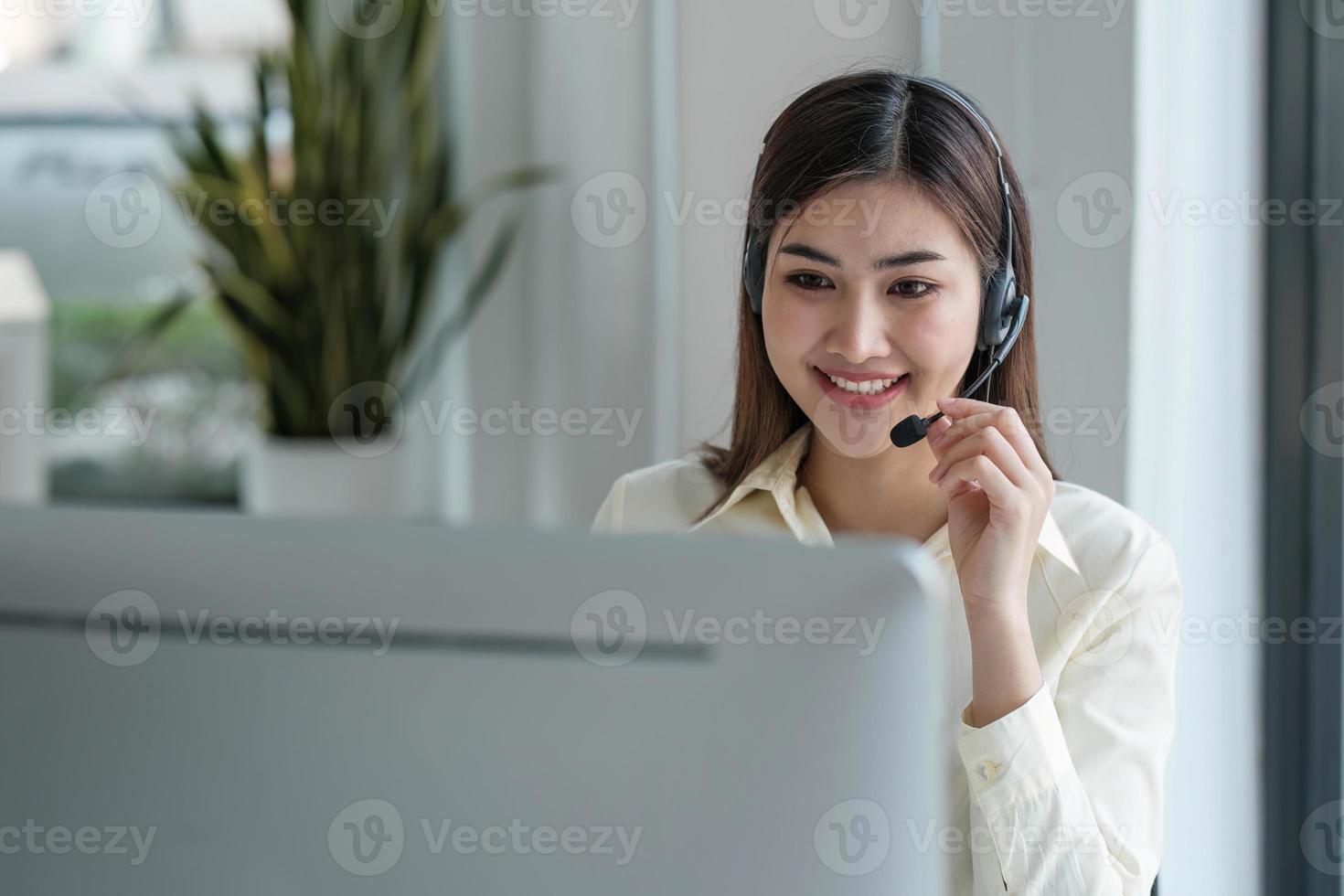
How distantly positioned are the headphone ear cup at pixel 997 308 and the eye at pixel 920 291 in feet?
0.25

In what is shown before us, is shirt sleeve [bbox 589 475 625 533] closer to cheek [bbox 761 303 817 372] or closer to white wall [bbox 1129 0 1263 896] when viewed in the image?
cheek [bbox 761 303 817 372]

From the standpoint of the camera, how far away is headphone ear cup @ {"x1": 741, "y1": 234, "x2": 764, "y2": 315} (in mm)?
1377

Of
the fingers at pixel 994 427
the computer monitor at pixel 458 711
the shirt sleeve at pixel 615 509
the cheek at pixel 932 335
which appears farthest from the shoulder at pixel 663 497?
the computer monitor at pixel 458 711

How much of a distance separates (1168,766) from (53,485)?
3569mm

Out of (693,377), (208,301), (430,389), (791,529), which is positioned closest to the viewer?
(791,529)

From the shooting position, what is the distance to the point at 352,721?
549 mm

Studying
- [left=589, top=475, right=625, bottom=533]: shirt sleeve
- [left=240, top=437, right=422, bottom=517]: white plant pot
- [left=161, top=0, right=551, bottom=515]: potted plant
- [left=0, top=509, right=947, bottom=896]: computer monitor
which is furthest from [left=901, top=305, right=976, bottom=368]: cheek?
[left=240, top=437, right=422, bottom=517]: white plant pot

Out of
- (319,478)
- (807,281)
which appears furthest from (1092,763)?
(319,478)

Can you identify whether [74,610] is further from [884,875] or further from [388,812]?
[884,875]

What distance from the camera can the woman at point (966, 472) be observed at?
1.06 m

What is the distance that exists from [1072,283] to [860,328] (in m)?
0.69

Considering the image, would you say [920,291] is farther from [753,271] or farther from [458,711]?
[458,711]

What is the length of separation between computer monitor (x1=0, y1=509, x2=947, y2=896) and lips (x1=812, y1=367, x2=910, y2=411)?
74cm

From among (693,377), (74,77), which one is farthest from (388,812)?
(74,77)
